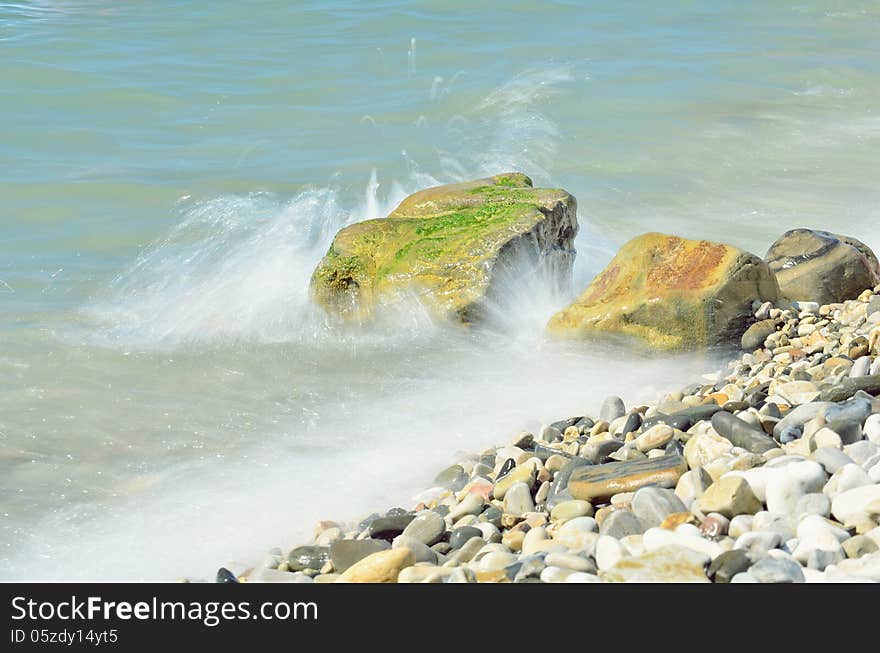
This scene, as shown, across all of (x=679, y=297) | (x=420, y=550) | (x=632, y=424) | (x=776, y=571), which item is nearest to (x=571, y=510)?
(x=420, y=550)

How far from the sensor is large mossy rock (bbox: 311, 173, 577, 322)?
23.4 feet

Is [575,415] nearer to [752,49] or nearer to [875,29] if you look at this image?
[752,49]

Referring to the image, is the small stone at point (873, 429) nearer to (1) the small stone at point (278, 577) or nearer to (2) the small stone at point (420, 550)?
(2) the small stone at point (420, 550)

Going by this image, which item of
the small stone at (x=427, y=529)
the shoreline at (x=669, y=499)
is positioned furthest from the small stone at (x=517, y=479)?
the small stone at (x=427, y=529)

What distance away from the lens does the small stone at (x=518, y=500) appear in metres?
4.43

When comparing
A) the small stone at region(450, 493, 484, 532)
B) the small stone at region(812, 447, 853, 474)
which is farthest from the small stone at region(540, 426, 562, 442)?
the small stone at region(812, 447, 853, 474)

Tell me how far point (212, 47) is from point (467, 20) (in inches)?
167

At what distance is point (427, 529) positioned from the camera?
4.29m

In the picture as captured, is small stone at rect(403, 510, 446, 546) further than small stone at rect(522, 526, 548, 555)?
Yes

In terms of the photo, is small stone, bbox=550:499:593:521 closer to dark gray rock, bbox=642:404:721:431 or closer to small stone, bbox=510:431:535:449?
dark gray rock, bbox=642:404:721:431

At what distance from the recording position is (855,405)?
13.9 feet

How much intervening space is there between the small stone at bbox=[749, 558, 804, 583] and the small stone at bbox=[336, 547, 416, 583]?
1167mm

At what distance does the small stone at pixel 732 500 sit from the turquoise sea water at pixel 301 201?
179cm

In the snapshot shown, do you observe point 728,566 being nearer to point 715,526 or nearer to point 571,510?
point 715,526
